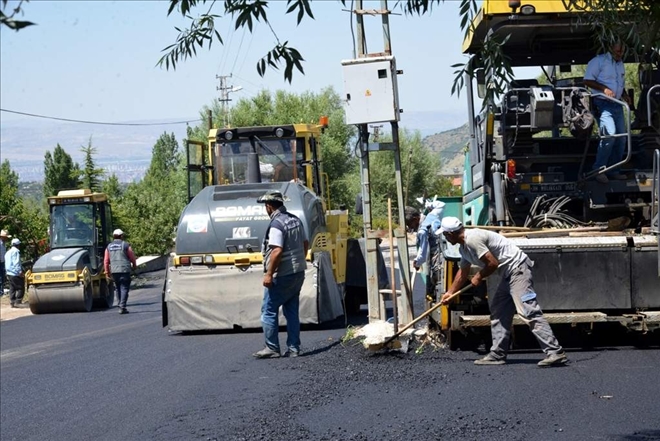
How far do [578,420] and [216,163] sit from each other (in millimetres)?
9342

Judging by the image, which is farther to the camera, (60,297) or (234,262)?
(60,297)

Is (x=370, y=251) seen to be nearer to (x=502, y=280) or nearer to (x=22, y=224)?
(x=502, y=280)

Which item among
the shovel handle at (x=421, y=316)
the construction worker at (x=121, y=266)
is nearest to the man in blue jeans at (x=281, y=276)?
the shovel handle at (x=421, y=316)

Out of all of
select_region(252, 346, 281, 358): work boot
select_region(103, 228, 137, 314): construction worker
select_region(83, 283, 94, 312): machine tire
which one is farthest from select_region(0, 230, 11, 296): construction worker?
select_region(252, 346, 281, 358): work boot

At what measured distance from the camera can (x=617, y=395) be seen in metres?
7.72

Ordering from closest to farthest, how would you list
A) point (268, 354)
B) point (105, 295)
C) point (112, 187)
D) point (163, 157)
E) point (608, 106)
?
1. point (608, 106)
2. point (268, 354)
3. point (105, 295)
4. point (112, 187)
5. point (163, 157)

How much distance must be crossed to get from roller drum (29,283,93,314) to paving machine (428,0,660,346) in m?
11.7

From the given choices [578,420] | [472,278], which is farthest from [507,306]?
[578,420]

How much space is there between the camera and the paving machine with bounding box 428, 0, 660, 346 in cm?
970

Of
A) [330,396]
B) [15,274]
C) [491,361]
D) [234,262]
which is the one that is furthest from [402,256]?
[15,274]

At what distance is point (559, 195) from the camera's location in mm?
10500

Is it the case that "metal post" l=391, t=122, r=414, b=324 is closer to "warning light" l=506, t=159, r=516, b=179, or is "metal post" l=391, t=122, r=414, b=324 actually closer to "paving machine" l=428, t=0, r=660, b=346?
"paving machine" l=428, t=0, r=660, b=346

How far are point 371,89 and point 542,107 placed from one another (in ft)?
5.67

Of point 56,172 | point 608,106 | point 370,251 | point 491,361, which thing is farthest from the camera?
point 56,172
